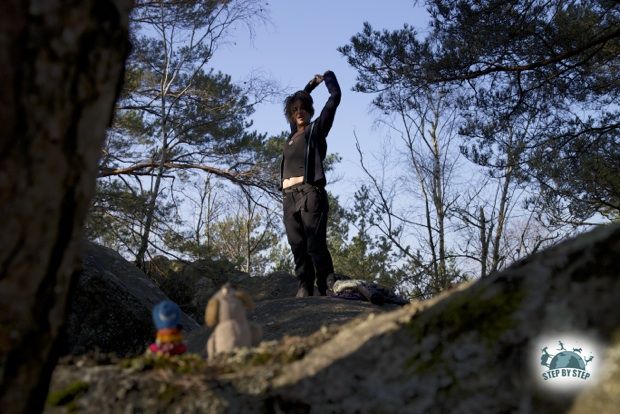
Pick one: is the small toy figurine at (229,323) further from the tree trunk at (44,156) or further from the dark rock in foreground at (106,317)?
the dark rock in foreground at (106,317)

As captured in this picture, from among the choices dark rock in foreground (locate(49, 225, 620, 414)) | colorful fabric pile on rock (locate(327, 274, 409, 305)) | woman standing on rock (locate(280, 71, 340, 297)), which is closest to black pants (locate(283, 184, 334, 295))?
woman standing on rock (locate(280, 71, 340, 297))

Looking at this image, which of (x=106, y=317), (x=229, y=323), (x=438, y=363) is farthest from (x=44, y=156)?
(x=106, y=317)

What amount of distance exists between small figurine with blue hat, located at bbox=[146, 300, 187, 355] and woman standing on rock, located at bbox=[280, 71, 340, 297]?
15.0ft

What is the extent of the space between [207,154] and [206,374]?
14.8 meters

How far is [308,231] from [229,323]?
4.64m

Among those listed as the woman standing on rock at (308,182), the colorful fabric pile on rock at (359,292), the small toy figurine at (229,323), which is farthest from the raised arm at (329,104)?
the small toy figurine at (229,323)

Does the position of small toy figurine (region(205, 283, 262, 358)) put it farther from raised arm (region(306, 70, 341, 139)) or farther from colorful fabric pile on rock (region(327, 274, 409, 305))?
colorful fabric pile on rock (region(327, 274, 409, 305))

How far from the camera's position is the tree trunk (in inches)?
49.5

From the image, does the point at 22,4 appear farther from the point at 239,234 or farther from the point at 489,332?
the point at 239,234

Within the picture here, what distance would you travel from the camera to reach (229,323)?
2256mm

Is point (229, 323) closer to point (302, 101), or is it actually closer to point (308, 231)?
point (308, 231)

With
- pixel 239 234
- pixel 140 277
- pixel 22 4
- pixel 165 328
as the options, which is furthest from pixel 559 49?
pixel 239 234

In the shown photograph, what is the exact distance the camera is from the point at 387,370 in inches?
61.4

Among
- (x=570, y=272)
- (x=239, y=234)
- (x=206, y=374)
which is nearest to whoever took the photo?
(x=570, y=272)
